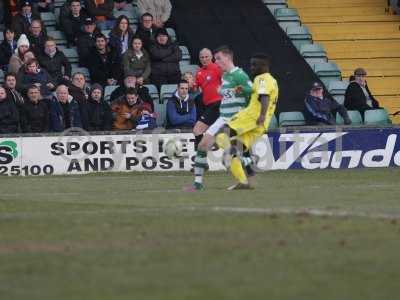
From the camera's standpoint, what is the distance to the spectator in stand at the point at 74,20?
26328mm

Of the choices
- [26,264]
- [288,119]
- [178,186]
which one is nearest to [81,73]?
[288,119]

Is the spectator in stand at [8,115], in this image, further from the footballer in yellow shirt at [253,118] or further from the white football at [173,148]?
the footballer in yellow shirt at [253,118]

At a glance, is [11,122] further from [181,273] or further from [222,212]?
[181,273]

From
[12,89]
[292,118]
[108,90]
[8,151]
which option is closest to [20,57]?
[12,89]

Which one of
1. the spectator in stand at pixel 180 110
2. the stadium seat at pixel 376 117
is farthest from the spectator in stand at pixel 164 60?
the stadium seat at pixel 376 117

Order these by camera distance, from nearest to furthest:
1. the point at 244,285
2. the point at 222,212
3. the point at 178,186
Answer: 1. the point at 244,285
2. the point at 222,212
3. the point at 178,186

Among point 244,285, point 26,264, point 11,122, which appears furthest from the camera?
point 11,122

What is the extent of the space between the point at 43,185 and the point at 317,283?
37.7ft

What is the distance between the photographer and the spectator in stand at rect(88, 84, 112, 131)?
963 inches

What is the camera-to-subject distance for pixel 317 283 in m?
9.09

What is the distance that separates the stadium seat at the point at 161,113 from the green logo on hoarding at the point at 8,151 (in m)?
2.77

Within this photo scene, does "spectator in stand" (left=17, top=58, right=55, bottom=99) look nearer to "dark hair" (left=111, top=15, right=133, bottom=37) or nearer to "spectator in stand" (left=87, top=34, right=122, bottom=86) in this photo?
"spectator in stand" (left=87, top=34, right=122, bottom=86)

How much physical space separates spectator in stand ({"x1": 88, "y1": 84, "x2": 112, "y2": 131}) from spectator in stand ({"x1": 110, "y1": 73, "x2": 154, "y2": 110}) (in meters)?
0.49

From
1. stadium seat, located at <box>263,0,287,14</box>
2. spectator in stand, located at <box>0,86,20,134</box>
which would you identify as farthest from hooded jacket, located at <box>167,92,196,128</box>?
stadium seat, located at <box>263,0,287,14</box>
